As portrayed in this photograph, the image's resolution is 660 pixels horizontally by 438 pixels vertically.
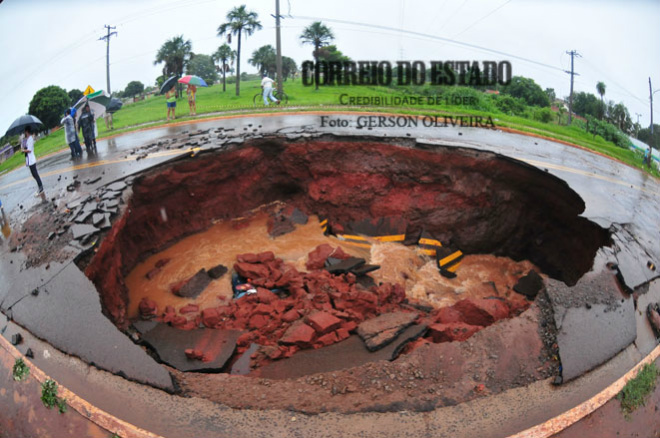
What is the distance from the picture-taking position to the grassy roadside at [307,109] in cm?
857

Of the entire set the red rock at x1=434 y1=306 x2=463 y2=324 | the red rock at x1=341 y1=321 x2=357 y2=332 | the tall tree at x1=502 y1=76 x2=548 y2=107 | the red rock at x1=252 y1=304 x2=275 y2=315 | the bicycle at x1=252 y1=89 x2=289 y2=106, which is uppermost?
the bicycle at x1=252 y1=89 x2=289 y2=106

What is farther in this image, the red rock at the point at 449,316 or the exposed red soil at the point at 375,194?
the exposed red soil at the point at 375,194

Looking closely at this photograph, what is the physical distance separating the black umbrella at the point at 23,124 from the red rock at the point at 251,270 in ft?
14.9

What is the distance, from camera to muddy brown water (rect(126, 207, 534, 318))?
29.2 feet

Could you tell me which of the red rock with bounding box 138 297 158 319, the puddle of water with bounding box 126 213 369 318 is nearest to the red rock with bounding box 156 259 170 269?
the puddle of water with bounding box 126 213 369 318

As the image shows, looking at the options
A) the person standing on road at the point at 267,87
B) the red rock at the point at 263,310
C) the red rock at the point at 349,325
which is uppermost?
A: the person standing on road at the point at 267,87

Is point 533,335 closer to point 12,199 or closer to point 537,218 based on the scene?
point 537,218

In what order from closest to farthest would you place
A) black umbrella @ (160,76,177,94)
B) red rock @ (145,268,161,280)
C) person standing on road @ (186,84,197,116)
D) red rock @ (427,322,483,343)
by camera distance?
red rock @ (427,322,483,343)
red rock @ (145,268,161,280)
black umbrella @ (160,76,177,94)
person standing on road @ (186,84,197,116)

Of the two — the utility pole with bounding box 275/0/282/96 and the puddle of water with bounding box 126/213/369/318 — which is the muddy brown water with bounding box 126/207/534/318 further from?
the utility pole with bounding box 275/0/282/96

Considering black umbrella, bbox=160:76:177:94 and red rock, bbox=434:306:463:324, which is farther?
black umbrella, bbox=160:76:177:94

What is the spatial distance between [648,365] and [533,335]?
1.15 meters

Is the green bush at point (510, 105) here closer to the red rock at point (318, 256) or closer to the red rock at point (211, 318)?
the red rock at point (318, 256)

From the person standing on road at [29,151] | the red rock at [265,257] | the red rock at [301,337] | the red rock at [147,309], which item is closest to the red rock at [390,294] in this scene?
the red rock at [301,337]

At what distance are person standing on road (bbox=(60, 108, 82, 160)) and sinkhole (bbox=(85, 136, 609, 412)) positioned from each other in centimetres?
172
